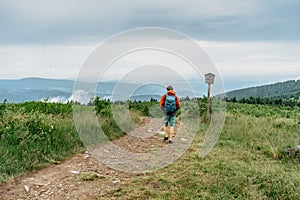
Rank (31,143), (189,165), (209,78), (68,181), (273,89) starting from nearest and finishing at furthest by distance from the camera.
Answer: (68,181) → (189,165) → (31,143) → (209,78) → (273,89)

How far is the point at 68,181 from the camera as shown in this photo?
19.9ft

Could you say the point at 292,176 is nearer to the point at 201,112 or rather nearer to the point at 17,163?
the point at 17,163

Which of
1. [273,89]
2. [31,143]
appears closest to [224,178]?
[31,143]

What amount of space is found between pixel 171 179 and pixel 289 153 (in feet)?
11.8

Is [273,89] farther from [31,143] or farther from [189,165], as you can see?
[31,143]

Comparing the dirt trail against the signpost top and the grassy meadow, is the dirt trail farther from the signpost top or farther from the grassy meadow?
the signpost top

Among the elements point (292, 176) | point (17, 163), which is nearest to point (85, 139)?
point (17, 163)

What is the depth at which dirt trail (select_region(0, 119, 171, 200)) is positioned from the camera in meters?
5.43

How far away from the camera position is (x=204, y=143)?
9828 mm

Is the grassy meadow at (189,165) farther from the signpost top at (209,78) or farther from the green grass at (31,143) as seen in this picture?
the signpost top at (209,78)

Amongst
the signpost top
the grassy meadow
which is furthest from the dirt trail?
the signpost top

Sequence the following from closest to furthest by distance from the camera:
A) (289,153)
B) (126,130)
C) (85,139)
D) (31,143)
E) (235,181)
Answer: (235,181), (31,143), (289,153), (85,139), (126,130)

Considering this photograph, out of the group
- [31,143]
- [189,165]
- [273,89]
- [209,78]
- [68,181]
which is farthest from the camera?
[273,89]

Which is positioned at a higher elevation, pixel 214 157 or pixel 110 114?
pixel 110 114
